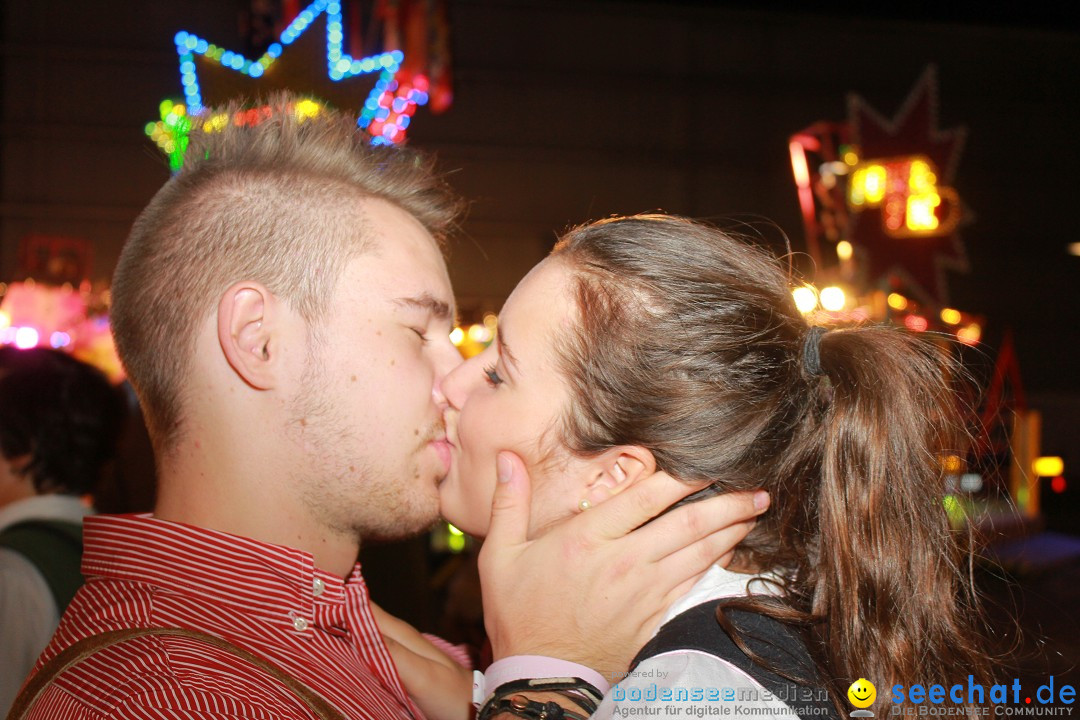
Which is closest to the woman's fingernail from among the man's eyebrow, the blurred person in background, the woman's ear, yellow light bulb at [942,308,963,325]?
the woman's ear

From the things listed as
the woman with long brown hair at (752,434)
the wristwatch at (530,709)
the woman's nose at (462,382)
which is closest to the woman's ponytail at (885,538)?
the woman with long brown hair at (752,434)

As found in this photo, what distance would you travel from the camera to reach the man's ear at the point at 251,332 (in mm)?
1474

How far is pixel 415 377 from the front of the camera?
1.61m

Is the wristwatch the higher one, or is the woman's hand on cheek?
the woman's hand on cheek

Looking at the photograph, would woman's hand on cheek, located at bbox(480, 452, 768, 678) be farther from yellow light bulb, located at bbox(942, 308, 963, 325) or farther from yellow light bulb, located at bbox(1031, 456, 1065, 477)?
yellow light bulb, located at bbox(1031, 456, 1065, 477)

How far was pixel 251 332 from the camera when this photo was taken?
1490mm

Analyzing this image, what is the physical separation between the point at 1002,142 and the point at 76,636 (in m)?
16.4

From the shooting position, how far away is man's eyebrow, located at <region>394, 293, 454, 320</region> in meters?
1.60

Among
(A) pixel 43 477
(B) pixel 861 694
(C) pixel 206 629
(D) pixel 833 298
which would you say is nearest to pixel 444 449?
(C) pixel 206 629

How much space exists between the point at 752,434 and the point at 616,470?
24 centimetres

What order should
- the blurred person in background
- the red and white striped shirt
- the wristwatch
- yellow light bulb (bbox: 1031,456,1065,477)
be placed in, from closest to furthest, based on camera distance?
1. the red and white striped shirt
2. the wristwatch
3. the blurred person in background
4. yellow light bulb (bbox: 1031,456,1065,477)

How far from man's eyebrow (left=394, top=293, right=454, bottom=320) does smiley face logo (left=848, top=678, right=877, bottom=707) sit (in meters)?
0.99

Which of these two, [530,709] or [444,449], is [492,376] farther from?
[530,709]

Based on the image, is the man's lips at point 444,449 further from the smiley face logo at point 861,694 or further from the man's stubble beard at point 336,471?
the smiley face logo at point 861,694
